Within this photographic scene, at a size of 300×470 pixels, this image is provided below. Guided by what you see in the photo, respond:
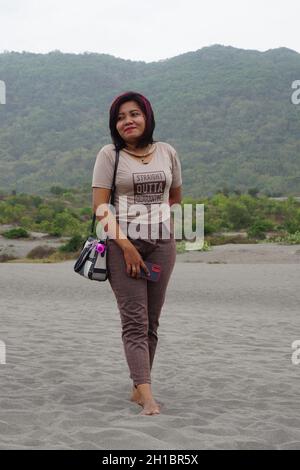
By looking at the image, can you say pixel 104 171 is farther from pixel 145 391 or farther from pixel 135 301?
pixel 145 391

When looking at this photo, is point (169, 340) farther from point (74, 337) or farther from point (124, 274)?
point (124, 274)

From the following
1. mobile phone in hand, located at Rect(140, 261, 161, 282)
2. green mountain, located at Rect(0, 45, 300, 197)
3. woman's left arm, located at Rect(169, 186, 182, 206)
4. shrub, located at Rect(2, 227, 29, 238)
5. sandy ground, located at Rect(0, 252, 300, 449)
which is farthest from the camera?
green mountain, located at Rect(0, 45, 300, 197)

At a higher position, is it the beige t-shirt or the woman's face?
the woman's face

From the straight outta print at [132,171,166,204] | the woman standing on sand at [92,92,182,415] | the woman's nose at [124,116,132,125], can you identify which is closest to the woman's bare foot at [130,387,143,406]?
the woman standing on sand at [92,92,182,415]

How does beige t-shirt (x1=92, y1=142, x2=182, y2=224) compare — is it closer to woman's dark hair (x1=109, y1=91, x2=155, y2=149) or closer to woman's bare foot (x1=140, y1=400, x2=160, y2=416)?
woman's dark hair (x1=109, y1=91, x2=155, y2=149)

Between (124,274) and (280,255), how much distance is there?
18.3 m

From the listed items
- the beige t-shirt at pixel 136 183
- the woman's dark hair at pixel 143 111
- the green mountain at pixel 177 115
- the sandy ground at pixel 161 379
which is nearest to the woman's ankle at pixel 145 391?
the sandy ground at pixel 161 379

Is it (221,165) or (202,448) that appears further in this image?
(221,165)

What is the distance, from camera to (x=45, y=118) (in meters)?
139

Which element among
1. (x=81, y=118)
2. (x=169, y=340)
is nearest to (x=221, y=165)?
(x=81, y=118)

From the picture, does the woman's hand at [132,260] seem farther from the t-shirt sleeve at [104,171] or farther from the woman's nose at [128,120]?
the woman's nose at [128,120]

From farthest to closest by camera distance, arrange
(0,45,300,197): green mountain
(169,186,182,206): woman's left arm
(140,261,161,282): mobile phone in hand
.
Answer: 1. (0,45,300,197): green mountain
2. (169,186,182,206): woman's left arm
3. (140,261,161,282): mobile phone in hand

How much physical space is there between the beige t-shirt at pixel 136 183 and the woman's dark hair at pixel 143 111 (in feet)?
0.25

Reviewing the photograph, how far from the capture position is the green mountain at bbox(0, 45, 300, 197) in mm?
102812
